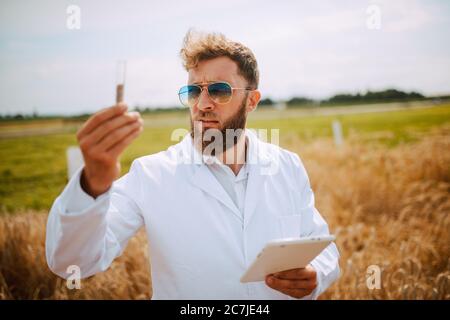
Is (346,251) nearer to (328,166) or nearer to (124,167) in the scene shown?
(328,166)

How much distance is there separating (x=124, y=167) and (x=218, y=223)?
9467 mm

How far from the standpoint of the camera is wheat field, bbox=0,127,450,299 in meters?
3.38

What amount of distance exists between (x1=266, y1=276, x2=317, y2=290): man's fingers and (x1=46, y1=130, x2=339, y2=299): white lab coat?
0.15m

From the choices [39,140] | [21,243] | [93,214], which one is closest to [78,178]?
[93,214]

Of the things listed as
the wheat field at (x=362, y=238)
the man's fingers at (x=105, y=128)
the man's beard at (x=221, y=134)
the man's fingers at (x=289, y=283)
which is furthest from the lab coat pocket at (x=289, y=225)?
the man's fingers at (x=105, y=128)

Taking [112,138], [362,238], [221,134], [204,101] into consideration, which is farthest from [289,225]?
[362,238]

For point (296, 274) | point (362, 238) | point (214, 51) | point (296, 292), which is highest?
point (214, 51)

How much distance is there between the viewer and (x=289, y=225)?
7.74ft

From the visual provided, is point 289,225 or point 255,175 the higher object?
point 255,175

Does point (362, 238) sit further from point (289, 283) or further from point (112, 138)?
point (112, 138)

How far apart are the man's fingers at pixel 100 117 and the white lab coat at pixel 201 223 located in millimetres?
768

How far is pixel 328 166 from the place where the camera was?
6789 mm

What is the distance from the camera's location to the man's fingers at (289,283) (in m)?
2.03

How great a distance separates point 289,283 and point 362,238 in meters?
3.19
